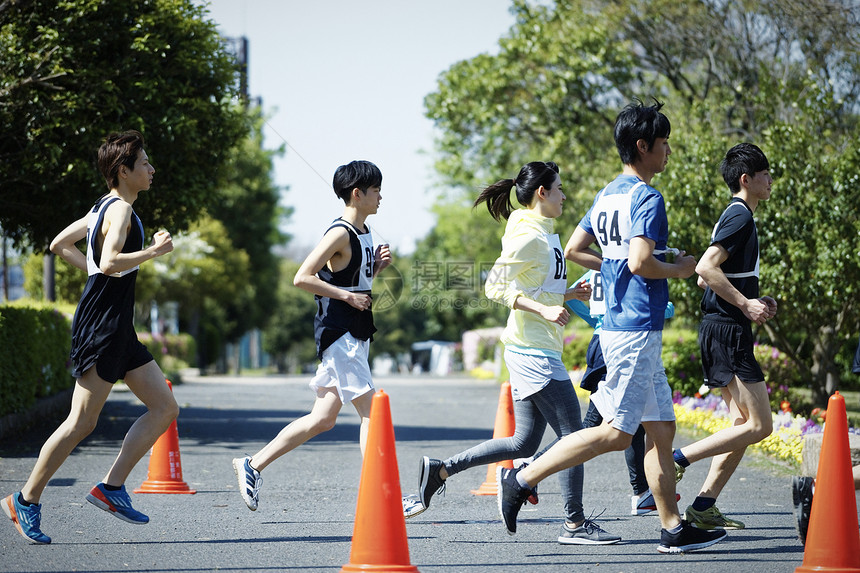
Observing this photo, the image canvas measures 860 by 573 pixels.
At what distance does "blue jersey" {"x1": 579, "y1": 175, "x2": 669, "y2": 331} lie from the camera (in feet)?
15.7

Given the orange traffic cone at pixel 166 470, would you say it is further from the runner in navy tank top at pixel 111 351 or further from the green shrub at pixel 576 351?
the green shrub at pixel 576 351

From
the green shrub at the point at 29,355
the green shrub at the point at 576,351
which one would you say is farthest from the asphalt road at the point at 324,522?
the green shrub at the point at 576,351

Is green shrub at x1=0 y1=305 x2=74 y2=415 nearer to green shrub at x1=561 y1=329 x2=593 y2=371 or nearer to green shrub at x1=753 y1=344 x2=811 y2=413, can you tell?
green shrub at x1=753 y1=344 x2=811 y2=413

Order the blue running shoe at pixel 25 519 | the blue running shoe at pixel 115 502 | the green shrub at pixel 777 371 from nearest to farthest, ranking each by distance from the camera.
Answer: the blue running shoe at pixel 25 519 → the blue running shoe at pixel 115 502 → the green shrub at pixel 777 371

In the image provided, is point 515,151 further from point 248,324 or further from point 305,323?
point 305,323

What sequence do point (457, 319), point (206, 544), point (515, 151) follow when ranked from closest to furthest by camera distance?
point (206, 544) → point (515, 151) → point (457, 319)

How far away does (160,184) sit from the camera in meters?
11.2

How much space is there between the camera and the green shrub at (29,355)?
1037 cm

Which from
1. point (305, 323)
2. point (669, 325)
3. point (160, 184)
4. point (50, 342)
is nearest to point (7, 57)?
point (160, 184)

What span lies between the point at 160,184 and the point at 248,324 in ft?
139

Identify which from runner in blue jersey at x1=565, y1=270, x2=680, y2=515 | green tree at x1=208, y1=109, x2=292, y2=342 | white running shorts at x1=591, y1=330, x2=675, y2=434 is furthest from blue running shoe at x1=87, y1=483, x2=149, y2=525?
green tree at x1=208, y1=109, x2=292, y2=342

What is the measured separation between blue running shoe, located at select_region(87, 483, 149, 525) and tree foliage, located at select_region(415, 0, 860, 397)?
6278 millimetres

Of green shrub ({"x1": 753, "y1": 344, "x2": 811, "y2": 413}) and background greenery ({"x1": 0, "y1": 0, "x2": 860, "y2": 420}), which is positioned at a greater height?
background greenery ({"x1": 0, "y1": 0, "x2": 860, "y2": 420})

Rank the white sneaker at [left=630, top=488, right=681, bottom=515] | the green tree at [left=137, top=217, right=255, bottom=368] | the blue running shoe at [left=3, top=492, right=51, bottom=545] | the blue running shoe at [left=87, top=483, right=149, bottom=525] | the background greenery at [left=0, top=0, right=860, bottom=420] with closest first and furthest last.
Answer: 1. the blue running shoe at [left=3, top=492, right=51, bottom=545]
2. the blue running shoe at [left=87, top=483, right=149, bottom=525]
3. the white sneaker at [left=630, top=488, right=681, bottom=515]
4. the background greenery at [left=0, top=0, right=860, bottom=420]
5. the green tree at [left=137, top=217, right=255, bottom=368]
